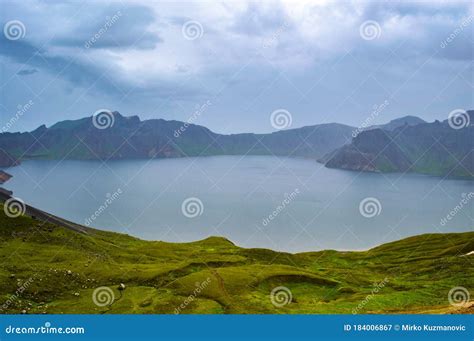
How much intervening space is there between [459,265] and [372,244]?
52.9 meters

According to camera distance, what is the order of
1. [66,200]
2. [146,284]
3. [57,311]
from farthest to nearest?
[66,200] → [146,284] → [57,311]

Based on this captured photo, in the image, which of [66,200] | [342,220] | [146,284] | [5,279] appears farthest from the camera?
[66,200]

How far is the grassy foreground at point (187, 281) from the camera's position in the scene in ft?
139

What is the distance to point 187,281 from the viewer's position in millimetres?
50188

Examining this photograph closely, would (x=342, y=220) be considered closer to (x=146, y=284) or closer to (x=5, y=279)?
(x=146, y=284)

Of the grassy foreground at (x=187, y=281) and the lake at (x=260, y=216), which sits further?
the lake at (x=260, y=216)

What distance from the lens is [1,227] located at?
62781mm

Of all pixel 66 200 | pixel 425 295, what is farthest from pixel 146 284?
pixel 66 200

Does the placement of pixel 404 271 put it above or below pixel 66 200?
above

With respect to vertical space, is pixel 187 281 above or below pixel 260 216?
below

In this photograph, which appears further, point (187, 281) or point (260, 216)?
point (260, 216)

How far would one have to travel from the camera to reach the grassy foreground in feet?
139

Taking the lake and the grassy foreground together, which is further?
the lake

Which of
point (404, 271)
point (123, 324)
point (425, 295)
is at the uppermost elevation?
point (404, 271)
